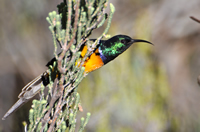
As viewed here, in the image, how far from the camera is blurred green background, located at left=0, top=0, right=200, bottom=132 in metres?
3.64

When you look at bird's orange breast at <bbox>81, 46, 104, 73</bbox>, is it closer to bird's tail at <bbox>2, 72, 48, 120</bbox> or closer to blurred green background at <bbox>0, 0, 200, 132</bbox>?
bird's tail at <bbox>2, 72, 48, 120</bbox>

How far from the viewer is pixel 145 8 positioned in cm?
470

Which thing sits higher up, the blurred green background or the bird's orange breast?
the blurred green background

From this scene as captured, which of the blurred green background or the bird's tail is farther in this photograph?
the blurred green background

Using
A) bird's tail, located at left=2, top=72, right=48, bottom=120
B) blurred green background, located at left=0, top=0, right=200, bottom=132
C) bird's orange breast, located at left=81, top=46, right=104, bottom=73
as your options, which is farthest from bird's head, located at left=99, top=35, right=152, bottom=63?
blurred green background, located at left=0, top=0, right=200, bottom=132

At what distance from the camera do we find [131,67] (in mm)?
3973

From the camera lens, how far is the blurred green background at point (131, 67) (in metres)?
3.64

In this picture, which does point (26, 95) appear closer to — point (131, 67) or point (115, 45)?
point (115, 45)

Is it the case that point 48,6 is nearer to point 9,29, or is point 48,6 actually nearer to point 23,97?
point 9,29

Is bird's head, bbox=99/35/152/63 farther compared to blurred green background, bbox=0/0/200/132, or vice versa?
blurred green background, bbox=0/0/200/132

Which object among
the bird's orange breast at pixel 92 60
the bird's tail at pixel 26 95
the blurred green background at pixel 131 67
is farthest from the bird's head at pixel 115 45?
the blurred green background at pixel 131 67

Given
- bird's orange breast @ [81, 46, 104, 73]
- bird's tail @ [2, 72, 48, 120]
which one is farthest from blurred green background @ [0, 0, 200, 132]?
bird's orange breast @ [81, 46, 104, 73]

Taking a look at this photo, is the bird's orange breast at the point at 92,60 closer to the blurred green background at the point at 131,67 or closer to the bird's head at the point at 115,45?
the bird's head at the point at 115,45

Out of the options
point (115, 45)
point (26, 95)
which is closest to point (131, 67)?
point (115, 45)
